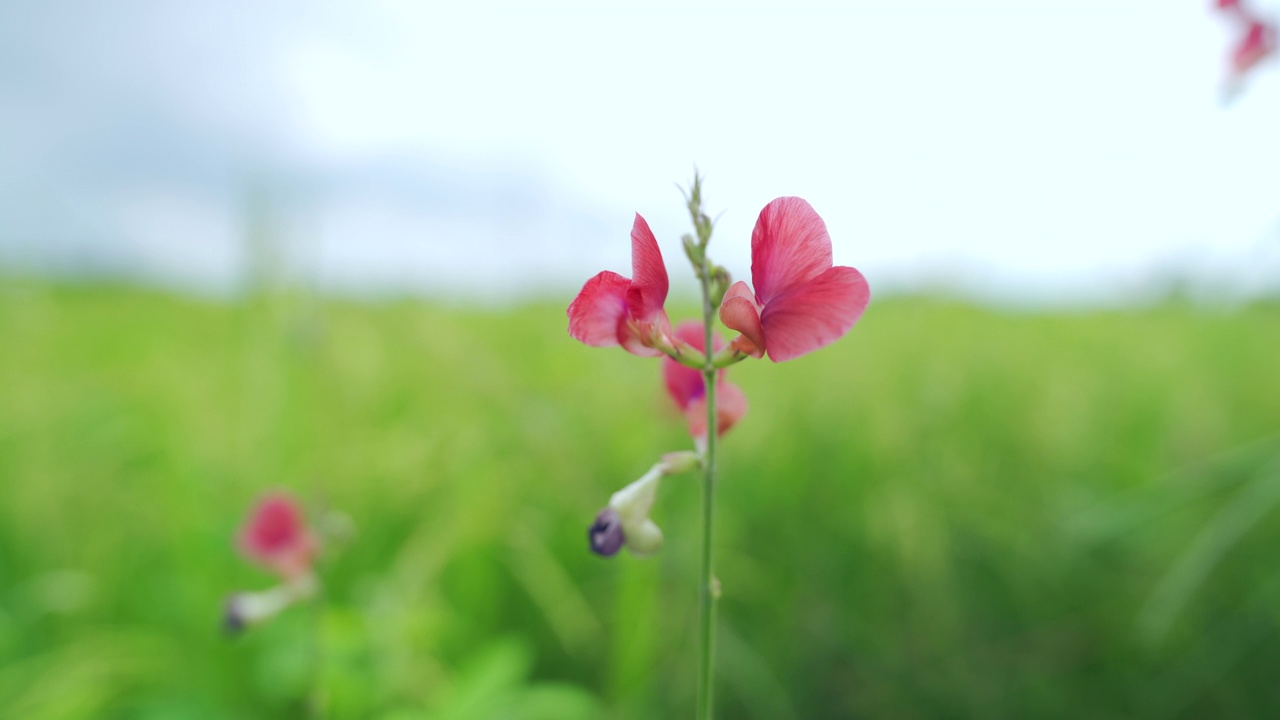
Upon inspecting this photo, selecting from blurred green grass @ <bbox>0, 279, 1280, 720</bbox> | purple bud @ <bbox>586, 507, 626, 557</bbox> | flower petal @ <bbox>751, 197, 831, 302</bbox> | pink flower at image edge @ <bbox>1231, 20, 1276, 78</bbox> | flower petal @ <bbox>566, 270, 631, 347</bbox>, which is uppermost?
pink flower at image edge @ <bbox>1231, 20, 1276, 78</bbox>

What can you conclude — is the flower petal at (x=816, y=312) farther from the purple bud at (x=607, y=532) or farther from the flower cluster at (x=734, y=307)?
the purple bud at (x=607, y=532)

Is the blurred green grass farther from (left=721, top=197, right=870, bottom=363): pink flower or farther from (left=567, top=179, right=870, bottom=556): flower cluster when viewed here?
(left=721, top=197, right=870, bottom=363): pink flower

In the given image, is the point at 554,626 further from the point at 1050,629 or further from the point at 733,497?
the point at 1050,629

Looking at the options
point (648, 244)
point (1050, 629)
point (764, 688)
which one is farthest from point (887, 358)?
point (648, 244)

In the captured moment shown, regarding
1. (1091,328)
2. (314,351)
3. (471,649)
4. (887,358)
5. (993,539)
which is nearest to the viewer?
(471,649)

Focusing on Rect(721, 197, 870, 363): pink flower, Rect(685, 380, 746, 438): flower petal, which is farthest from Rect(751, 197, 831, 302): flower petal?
Rect(685, 380, 746, 438): flower petal

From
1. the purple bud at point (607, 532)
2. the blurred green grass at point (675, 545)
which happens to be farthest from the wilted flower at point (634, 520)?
the blurred green grass at point (675, 545)

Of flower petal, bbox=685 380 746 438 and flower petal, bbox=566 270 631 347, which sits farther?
flower petal, bbox=685 380 746 438
